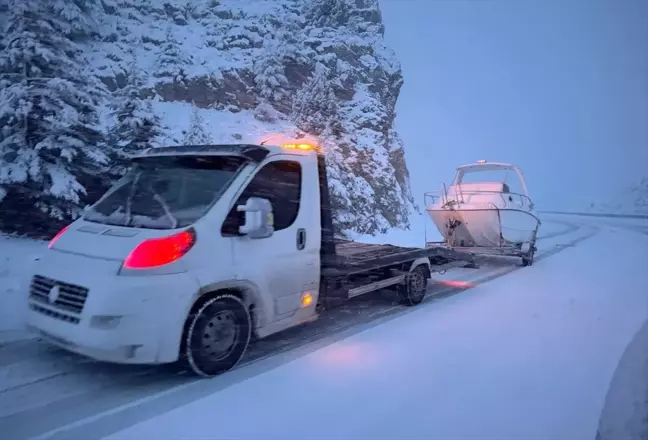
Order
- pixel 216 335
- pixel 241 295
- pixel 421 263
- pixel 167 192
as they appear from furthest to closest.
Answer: pixel 421 263
pixel 167 192
pixel 241 295
pixel 216 335

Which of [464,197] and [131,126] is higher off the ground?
[131,126]

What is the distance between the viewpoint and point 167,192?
4008mm

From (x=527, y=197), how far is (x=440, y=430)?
31.1 feet

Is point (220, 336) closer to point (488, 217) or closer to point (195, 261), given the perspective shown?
point (195, 261)

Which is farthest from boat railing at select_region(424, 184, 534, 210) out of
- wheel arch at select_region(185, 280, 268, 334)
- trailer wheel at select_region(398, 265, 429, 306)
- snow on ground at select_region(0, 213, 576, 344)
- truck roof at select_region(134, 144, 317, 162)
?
snow on ground at select_region(0, 213, 576, 344)

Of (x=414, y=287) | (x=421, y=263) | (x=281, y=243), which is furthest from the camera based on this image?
(x=421, y=263)

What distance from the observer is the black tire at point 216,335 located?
347 cm

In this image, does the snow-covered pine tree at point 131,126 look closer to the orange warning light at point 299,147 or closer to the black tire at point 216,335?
the orange warning light at point 299,147

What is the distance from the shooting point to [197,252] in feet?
11.4

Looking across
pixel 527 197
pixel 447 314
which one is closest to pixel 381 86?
pixel 527 197

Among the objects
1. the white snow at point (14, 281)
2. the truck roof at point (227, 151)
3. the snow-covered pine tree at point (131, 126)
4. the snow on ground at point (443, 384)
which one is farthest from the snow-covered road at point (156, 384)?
the snow-covered pine tree at point (131, 126)

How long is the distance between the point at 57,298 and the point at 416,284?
15.4ft

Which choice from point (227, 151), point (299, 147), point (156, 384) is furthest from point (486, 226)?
point (156, 384)

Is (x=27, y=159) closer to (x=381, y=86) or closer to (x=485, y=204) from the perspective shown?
(x=485, y=204)
